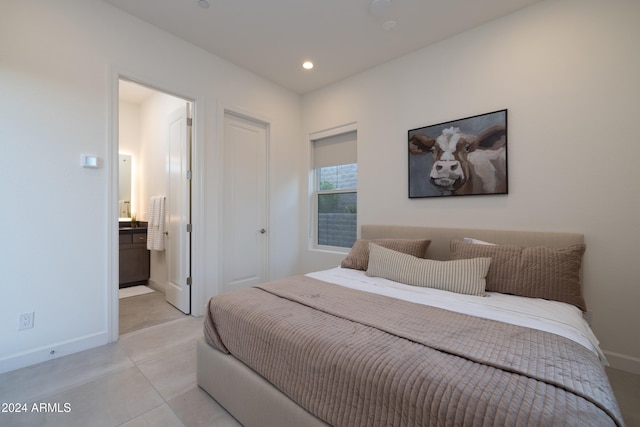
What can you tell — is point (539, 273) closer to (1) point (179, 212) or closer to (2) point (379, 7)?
(2) point (379, 7)

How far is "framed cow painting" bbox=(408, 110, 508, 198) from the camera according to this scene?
7.96 ft

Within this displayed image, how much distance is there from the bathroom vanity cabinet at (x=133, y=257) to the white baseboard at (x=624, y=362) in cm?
533

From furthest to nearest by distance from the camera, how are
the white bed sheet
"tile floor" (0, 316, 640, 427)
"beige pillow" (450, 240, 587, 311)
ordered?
"beige pillow" (450, 240, 587, 311), "tile floor" (0, 316, 640, 427), the white bed sheet

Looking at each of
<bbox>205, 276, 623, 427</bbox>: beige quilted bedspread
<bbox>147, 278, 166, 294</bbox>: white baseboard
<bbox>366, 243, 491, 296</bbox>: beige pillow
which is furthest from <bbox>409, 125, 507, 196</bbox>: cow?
<bbox>147, 278, 166, 294</bbox>: white baseboard

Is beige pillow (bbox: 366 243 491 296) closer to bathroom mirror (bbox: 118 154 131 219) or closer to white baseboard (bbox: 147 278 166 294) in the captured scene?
white baseboard (bbox: 147 278 166 294)

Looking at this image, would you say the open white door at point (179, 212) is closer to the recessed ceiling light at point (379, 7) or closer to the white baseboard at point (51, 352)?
the white baseboard at point (51, 352)

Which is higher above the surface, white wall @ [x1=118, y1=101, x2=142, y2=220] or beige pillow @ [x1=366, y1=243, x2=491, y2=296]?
white wall @ [x1=118, y1=101, x2=142, y2=220]

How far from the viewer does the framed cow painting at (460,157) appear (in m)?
2.43

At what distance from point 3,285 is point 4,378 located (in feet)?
2.03

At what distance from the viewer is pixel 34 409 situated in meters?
1.55

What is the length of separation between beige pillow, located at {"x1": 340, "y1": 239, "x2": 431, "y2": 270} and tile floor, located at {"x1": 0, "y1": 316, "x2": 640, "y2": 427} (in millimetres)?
1499

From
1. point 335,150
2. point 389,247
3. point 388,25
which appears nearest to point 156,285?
point 335,150

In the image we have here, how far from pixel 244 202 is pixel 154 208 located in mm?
1314

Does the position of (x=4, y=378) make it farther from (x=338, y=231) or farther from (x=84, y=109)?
(x=338, y=231)
